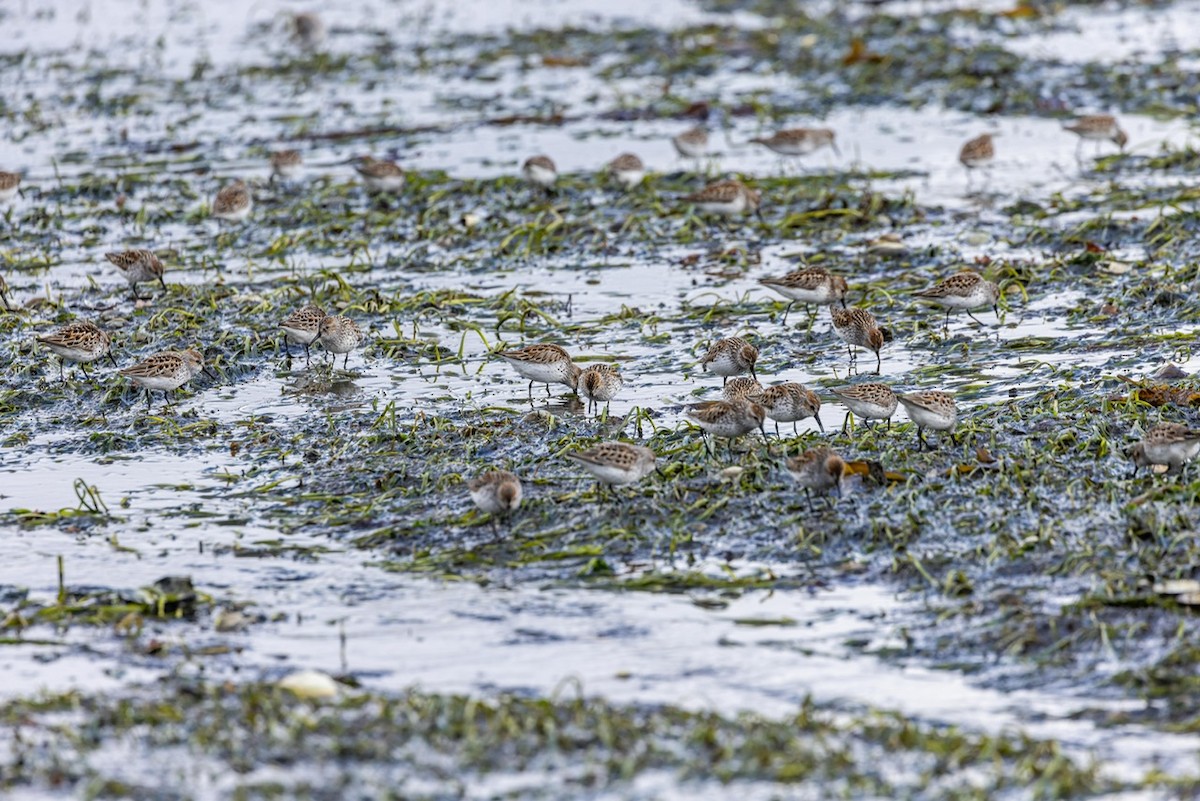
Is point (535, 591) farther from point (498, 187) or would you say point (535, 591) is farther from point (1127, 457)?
point (498, 187)

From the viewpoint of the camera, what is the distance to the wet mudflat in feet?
22.7

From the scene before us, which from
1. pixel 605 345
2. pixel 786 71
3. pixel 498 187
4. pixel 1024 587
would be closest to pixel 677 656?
pixel 1024 587

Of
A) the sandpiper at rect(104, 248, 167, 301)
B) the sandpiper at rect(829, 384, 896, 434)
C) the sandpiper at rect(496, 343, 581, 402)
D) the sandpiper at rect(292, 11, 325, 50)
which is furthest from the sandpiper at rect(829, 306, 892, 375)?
the sandpiper at rect(292, 11, 325, 50)

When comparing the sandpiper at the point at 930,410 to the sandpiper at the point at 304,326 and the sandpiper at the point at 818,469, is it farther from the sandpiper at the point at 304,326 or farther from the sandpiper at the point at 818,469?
the sandpiper at the point at 304,326

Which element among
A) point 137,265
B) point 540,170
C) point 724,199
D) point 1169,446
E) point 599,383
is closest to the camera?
point 1169,446

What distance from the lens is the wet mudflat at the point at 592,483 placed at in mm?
6906

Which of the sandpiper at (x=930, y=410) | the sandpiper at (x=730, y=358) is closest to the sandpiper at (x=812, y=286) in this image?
the sandpiper at (x=730, y=358)

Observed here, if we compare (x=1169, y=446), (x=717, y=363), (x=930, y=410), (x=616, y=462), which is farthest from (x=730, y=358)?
(x=1169, y=446)

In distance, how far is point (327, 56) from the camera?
26.8 meters

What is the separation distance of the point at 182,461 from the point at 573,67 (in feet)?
51.9

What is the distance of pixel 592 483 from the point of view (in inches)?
388

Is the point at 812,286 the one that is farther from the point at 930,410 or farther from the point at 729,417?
the point at 930,410

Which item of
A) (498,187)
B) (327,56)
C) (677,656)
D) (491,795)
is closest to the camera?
(491,795)

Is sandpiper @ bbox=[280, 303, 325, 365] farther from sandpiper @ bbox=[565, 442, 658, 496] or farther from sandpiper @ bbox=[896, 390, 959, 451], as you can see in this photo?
sandpiper @ bbox=[896, 390, 959, 451]
